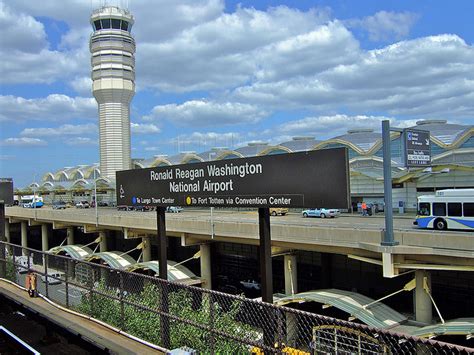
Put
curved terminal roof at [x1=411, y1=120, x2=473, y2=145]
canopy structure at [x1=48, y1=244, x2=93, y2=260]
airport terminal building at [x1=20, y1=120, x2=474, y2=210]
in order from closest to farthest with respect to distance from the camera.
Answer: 1. canopy structure at [x1=48, y1=244, x2=93, y2=260]
2. airport terminal building at [x1=20, y1=120, x2=474, y2=210]
3. curved terminal roof at [x1=411, y1=120, x2=473, y2=145]

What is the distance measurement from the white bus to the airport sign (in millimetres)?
1977

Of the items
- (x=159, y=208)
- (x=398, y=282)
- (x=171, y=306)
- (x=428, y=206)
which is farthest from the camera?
(x=428, y=206)

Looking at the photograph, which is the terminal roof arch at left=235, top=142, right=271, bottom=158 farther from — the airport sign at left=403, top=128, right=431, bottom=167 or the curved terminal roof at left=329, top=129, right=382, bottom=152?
the airport sign at left=403, top=128, right=431, bottom=167

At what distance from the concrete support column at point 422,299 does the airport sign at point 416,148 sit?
7.41 meters

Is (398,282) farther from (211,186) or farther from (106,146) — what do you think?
(106,146)

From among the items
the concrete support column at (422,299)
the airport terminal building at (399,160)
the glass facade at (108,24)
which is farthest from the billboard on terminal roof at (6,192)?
the glass facade at (108,24)

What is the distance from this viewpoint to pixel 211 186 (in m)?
7.99

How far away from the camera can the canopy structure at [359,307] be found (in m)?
17.6

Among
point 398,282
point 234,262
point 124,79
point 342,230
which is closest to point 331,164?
point 342,230

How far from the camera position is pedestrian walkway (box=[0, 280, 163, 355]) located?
7.14 metres

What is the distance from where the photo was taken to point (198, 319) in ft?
24.2

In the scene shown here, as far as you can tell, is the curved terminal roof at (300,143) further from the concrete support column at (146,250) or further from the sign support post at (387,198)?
the sign support post at (387,198)

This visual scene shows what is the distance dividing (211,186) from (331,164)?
2588 mm

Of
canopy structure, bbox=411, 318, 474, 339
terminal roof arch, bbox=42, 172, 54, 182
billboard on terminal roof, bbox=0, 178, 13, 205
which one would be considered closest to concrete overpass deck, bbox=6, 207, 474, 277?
canopy structure, bbox=411, 318, 474, 339
